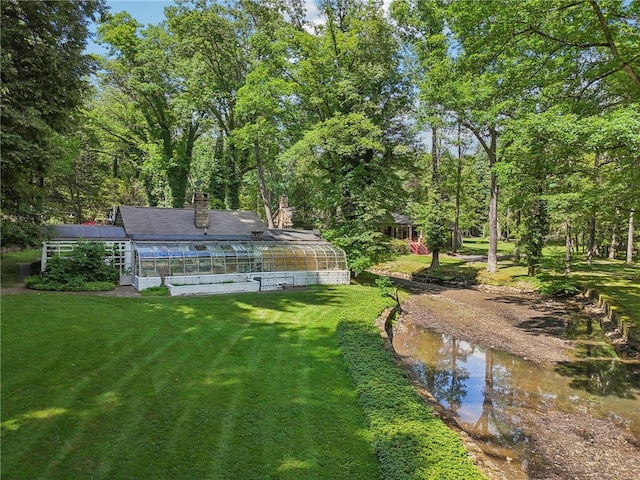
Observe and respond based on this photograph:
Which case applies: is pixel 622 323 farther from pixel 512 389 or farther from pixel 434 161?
pixel 434 161

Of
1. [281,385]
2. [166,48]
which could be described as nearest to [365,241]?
[281,385]

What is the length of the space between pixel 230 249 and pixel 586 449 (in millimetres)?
17163

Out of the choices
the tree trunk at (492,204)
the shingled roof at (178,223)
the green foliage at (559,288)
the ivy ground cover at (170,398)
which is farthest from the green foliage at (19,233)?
the green foliage at (559,288)

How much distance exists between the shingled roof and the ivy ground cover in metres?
8.12

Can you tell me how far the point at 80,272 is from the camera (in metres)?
17.1

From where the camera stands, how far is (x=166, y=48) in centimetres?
2956

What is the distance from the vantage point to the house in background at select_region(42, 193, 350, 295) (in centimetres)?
1812

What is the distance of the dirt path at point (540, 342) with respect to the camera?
7.33 m

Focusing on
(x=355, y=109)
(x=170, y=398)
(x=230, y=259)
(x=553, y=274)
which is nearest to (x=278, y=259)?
(x=230, y=259)

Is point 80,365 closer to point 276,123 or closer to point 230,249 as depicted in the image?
point 230,249

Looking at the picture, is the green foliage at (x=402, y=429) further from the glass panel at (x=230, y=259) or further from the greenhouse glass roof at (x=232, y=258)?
the greenhouse glass roof at (x=232, y=258)

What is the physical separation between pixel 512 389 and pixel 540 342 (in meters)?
5.28

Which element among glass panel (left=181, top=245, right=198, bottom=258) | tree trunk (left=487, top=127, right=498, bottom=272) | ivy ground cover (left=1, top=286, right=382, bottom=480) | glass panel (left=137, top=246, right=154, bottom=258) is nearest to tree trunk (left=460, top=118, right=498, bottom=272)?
tree trunk (left=487, top=127, right=498, bottom=272)

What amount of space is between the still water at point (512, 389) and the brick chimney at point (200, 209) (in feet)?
45.8
